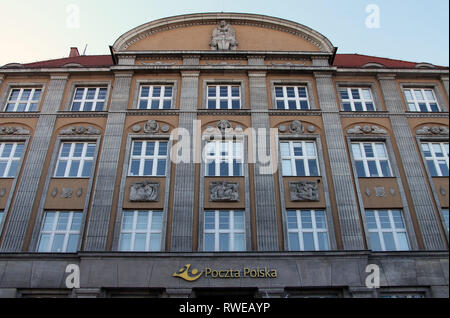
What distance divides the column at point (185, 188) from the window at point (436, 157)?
31.8 ft

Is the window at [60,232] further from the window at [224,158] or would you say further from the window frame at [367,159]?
the window frame at [367,159]

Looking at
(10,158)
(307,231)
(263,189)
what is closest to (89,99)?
(10,158)

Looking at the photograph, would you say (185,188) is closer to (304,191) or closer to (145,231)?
(145,231)

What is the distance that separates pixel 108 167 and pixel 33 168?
117 inches

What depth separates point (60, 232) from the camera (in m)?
14.8

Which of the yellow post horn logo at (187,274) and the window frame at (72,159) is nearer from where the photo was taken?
the yellow post horn logo at (187,274)

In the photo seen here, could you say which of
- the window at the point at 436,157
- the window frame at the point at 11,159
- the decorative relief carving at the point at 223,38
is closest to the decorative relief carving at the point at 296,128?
the window at the point at 436,157

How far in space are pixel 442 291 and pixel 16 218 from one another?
15.0 meters

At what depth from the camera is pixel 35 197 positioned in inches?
604

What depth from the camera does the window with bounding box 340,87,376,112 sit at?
61.1ft

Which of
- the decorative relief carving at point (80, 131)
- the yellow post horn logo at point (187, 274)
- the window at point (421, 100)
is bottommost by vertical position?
the yellow post horn logo at point (187, 274)

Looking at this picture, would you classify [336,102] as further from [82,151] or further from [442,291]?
[82,151]

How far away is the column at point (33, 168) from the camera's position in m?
14.4
